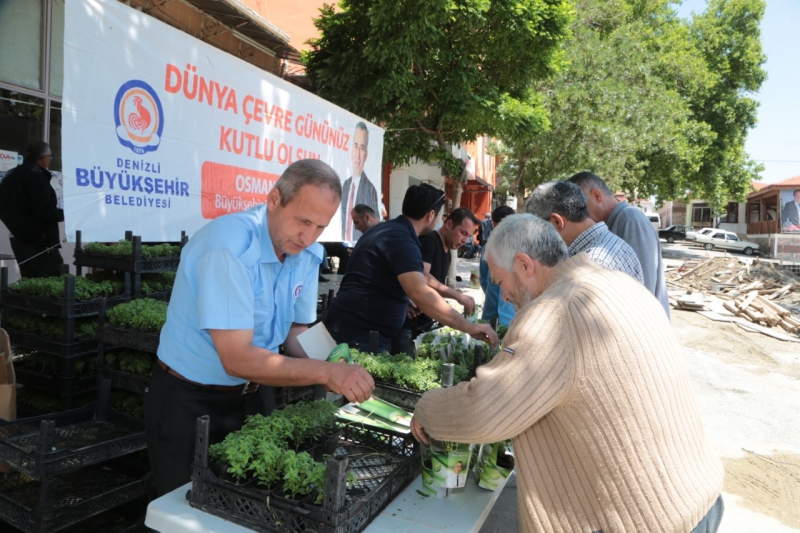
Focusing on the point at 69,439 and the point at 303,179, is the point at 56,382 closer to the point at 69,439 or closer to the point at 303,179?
the point at 69,439

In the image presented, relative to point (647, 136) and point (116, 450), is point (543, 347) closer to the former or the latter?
point (116, 450)

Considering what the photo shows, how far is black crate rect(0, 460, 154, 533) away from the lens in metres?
2.43

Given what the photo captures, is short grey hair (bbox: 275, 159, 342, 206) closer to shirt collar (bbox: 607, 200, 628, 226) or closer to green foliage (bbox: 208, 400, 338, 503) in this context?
green foliage (bbox: 208, 400, 338, 503)

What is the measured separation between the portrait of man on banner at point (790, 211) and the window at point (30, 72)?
44.6 metres

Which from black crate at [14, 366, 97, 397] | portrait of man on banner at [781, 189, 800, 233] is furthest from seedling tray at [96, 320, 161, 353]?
portrait of man on banner at [781, 189, 800, 233]

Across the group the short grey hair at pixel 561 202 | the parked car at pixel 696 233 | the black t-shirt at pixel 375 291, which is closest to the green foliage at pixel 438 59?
the black t-shirt at pixel 375 291

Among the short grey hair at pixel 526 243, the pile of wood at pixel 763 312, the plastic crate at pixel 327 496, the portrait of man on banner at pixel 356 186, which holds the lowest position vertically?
the pile of wood at pixel 763 312

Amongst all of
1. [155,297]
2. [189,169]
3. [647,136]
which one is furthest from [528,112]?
[647,136]

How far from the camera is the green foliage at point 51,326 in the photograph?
3.42 meters

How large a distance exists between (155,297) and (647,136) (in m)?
20.4

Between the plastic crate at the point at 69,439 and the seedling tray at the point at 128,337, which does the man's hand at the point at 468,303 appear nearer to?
the seedling tray at the point at 128,337

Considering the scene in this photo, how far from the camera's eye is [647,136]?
20.5 metres

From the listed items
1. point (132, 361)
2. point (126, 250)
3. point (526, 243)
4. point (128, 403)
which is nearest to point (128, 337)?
point (132, 361)

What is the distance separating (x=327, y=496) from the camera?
4.93 feet
